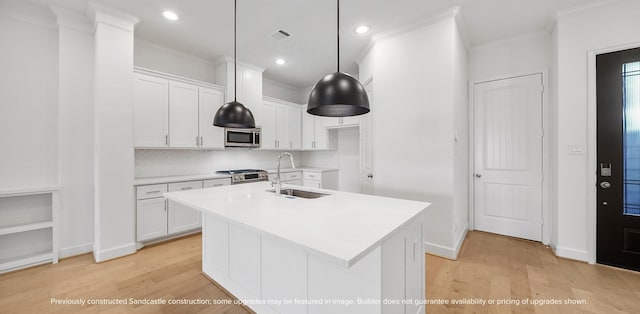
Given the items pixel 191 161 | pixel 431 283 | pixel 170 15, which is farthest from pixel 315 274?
pixel 191 161

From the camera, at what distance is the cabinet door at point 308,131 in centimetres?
549

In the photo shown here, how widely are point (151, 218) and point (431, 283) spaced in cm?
337

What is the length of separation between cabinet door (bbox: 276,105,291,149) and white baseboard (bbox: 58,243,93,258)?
3134 mm

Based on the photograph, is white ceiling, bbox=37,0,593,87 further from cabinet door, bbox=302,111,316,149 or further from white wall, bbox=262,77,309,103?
cabinet door, bbox=302,111,316,149

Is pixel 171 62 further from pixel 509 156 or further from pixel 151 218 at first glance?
pixel 509 156

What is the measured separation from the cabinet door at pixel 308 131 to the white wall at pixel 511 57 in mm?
3067

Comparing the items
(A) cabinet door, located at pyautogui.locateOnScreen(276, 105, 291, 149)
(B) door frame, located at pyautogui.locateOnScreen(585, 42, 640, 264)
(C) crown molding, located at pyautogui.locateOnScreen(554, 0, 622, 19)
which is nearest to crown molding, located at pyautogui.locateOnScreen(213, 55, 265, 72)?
(A) cabinet door, located at pyautogui.locateOnScreen(276, 105, 291, 149)

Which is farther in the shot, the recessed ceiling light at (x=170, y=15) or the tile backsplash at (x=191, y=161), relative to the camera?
the tile backsplash at (x=191, y=161)

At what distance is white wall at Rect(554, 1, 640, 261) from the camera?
2.61m

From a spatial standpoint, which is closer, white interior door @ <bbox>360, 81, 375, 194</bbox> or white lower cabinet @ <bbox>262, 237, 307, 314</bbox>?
white lower cabinet @ <bbox>262, 237, 307, 314</bbox>

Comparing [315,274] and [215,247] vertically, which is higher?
[315,274]

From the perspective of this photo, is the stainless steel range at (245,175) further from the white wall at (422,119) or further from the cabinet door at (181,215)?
the white wall at (422,119)

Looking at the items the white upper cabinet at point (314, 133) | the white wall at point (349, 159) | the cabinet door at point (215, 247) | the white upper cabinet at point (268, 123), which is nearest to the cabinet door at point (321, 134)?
the white upper cabinet at point (314, 133)

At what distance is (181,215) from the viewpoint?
3.46 m
